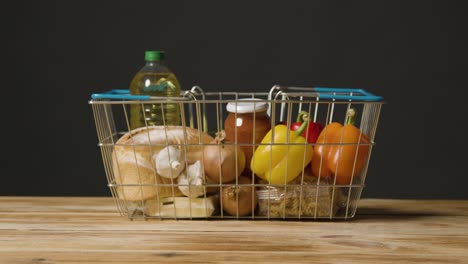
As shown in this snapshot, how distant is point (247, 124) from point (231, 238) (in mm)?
219

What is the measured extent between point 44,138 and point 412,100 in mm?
1193

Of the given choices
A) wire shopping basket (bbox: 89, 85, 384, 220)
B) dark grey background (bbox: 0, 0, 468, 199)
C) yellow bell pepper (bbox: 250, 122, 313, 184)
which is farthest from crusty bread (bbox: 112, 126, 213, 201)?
dark grey background (bbox: 0, 0, 468, 199)

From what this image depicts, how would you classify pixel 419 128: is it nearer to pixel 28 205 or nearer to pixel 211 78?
pixel 211 78

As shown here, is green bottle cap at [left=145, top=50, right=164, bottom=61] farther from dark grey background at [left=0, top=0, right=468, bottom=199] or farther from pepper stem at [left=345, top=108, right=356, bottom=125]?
dark grey background at [left=0, top=0, right=468, bottom=199]

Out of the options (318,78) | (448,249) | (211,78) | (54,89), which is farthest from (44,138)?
(448,249)

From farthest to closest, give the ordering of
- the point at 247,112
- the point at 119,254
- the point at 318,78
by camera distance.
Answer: the point at 318,78 → the point at 247,112 → the point at 119,254

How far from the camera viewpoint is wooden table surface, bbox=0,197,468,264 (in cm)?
102

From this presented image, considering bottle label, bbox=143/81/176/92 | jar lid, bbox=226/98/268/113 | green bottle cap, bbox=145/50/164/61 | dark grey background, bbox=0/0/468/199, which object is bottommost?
dark grey background, bbox=0/0/468/199

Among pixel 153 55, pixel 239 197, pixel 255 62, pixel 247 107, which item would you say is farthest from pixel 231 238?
pixel 255 62

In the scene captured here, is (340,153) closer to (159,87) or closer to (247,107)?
(247,107)

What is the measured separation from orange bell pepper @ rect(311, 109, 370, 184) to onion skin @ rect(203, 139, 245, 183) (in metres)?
0.13

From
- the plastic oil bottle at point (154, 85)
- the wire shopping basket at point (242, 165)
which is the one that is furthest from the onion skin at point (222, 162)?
the plastic oil bottle at point (154, 85)

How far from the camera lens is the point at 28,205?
1409 millimetres

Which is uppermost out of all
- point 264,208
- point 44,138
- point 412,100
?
point 264,208
